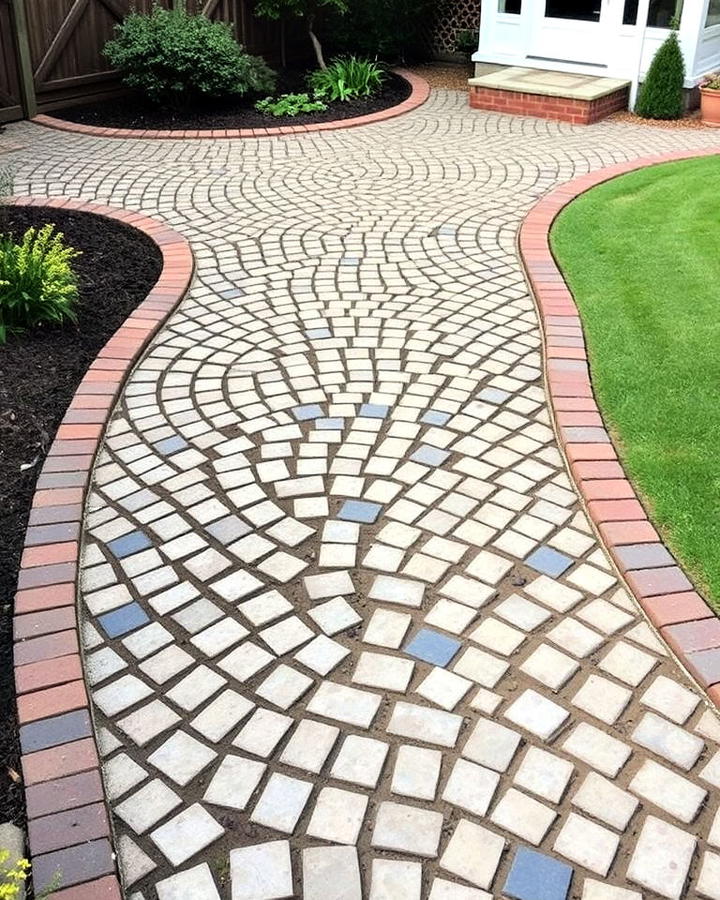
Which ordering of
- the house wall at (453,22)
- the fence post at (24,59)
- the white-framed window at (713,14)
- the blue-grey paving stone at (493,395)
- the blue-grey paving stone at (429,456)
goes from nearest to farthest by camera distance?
the blue-grey paving stone at (429,456) → the blue-grey paving stone at (493,395) → the fence post at (24,59) → the white-framed window at (713,14) → the house wall at (453,22)

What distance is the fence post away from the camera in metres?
9.45

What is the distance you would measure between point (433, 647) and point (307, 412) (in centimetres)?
165

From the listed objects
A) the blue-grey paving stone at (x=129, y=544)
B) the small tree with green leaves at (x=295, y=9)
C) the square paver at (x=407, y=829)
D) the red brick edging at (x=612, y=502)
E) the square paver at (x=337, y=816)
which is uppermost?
the small tree with green leaves at (x=295, y=9)

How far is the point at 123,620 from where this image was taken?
9.73 ft

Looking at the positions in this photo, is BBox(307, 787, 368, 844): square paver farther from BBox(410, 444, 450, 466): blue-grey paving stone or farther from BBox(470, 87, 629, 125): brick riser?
BBox(470, 87, 629, 125): brick riser

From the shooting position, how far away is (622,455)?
3.83 metres

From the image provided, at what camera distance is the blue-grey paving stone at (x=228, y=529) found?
3.36 m

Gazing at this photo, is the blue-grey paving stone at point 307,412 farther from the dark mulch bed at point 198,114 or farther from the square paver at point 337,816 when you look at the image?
the dark mulch bed at point 198,114

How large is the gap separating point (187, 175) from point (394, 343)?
13.2ft

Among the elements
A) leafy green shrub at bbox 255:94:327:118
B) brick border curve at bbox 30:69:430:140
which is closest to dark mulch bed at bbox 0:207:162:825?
brick border curve at bbox 30:69:430:140

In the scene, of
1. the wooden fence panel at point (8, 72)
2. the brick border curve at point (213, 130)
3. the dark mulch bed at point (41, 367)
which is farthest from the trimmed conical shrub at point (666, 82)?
the wooden fence panel at point (8, 72)

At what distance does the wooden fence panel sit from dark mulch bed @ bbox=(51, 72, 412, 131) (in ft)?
1.48

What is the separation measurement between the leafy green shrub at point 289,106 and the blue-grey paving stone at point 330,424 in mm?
7060

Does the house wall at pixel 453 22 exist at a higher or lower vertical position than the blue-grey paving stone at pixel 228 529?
higher
